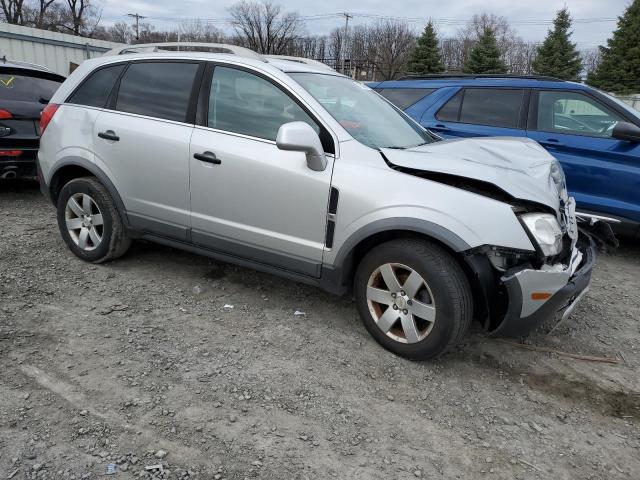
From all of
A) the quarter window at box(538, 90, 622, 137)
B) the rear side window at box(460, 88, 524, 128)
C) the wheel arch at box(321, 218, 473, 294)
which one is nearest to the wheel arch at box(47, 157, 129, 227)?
the wheel arch at box(321, 218, 473, 294)

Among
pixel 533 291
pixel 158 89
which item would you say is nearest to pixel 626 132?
pixel 533 291

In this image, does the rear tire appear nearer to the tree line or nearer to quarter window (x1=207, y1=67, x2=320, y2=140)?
quarter window (x1=207, y1=67, x2=320, y2=140)

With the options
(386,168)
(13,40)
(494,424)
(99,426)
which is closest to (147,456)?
(99,426)

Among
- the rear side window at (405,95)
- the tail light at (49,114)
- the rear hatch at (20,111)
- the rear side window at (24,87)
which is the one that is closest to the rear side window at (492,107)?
the rear side window at (405,95)

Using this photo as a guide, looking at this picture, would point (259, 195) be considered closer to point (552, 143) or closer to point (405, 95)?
point (552, 143)

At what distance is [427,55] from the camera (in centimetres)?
4103

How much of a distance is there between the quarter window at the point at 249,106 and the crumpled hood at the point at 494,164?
2.27 ft

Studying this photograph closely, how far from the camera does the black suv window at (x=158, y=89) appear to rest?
3.65 m

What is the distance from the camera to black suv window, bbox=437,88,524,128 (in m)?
5.55

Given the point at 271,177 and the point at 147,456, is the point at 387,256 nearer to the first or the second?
the point at 271,177

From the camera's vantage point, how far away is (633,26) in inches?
1282

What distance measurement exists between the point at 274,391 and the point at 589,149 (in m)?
4.11

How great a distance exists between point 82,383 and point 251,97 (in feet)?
6.85

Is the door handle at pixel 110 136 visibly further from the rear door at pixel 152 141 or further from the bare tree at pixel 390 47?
the bare tree at pixel 390 47
